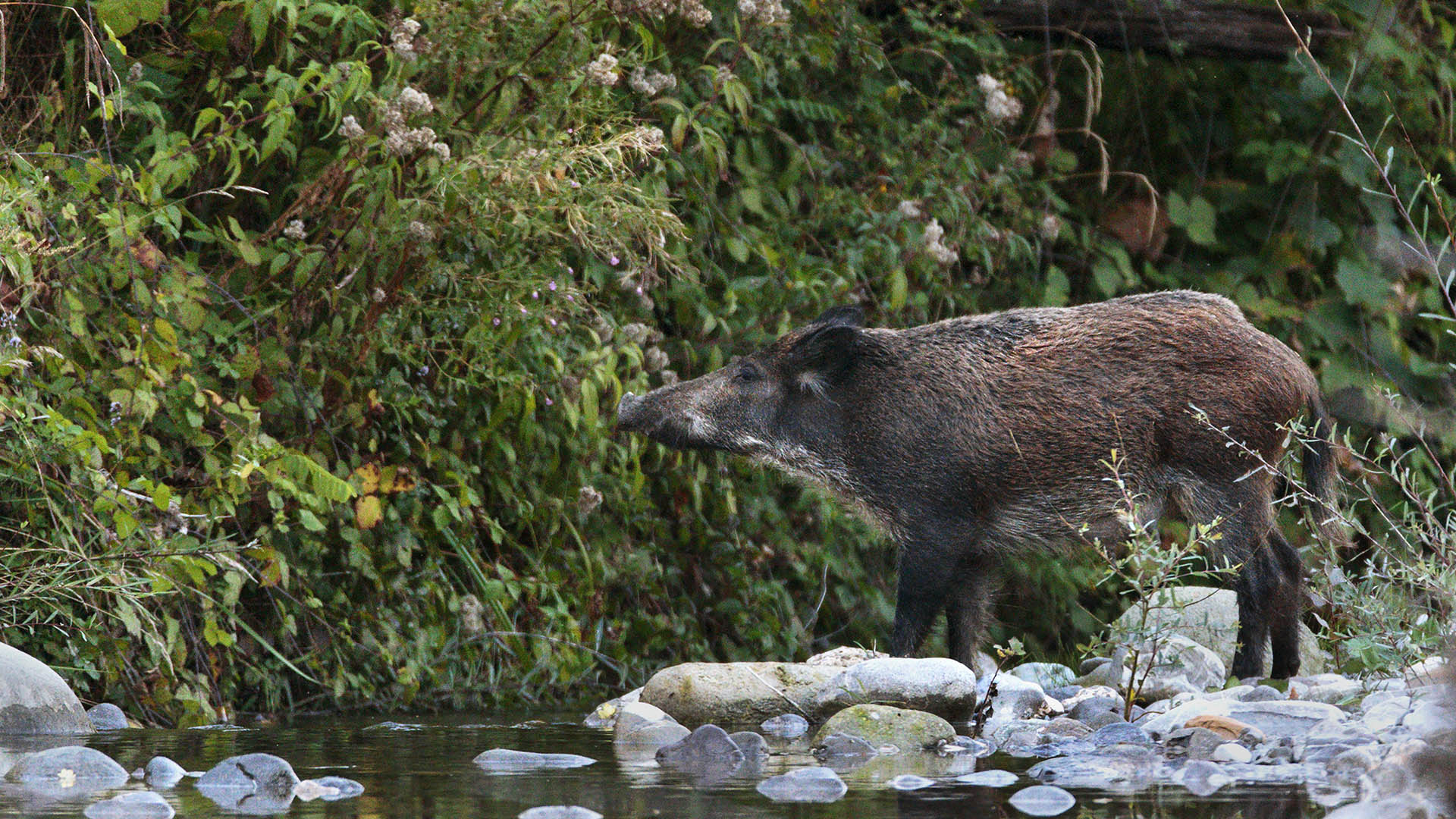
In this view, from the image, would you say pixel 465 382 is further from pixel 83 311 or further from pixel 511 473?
pixel 83 311

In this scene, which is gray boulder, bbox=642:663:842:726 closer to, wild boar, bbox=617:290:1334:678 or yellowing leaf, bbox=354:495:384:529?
wild boar, bbox=617:290:1334:678

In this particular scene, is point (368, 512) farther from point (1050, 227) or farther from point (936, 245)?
point (1050, 227)

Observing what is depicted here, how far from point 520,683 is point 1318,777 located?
3625mm

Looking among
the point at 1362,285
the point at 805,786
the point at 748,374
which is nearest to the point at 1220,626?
the point at 748,374

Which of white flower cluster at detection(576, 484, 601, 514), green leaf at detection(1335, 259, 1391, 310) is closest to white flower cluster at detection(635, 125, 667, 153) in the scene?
white flower cluster at detection(576, 484, 601, 514)

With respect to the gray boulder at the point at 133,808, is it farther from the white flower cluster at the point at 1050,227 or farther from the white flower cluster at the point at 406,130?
the white flower cluster at the point at 1050,227

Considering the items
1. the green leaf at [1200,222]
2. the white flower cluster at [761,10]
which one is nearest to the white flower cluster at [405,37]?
the white flower cluster at [761,10]

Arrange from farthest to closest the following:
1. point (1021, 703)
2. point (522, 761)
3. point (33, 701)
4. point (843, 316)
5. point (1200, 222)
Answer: point (1200, 222) < point (843, 316) < point (1021, 703) < point (33, 701) < point (522, 761)

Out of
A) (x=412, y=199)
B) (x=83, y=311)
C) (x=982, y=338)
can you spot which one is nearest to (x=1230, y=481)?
(x=982, y=338)

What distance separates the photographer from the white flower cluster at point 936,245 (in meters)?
7.68

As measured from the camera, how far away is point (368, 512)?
591 cm

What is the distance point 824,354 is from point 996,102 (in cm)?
245

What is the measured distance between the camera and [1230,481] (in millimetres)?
5969

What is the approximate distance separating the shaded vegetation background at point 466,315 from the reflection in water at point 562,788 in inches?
32.0
